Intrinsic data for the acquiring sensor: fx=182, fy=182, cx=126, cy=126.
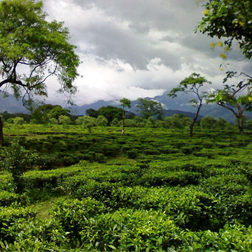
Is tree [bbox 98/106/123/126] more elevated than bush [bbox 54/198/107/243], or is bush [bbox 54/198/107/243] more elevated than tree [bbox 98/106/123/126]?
tree [bbox 98/106/123/126]

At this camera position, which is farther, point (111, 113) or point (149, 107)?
point (149, 107)

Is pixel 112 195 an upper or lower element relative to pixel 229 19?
lower

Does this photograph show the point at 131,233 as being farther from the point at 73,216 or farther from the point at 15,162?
the point at 15,162

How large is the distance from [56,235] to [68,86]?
15038 millimetres

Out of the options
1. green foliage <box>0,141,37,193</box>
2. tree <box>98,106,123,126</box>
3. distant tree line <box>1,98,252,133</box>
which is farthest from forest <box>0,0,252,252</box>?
tree <box>98,106,123,126</box>

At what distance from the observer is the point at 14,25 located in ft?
48.4

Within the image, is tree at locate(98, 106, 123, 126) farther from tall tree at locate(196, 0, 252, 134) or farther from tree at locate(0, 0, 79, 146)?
tall tree at locate(196, 0, 252, 134)

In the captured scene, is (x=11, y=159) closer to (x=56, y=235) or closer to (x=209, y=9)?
(x=56, y=235)

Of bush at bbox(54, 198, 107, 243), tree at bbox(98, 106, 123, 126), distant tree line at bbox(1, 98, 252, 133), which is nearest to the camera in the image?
bush at bbox(54, 198, 107, 243)

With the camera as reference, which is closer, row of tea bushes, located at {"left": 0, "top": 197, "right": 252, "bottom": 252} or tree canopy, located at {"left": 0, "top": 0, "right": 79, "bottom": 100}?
row of tea bushes, located at {"left": 0, "top": 197, "right": 252, "bottom": 252}

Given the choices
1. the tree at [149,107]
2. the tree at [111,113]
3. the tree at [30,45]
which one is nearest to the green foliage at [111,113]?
the tree at [111,113]

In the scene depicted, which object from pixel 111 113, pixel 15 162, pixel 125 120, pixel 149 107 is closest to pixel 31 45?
pixel 15 162

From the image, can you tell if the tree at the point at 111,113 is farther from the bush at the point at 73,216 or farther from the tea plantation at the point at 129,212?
the bush at the point at 73,216

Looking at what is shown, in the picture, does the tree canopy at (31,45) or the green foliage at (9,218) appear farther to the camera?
the tree canopy at (31,45)
